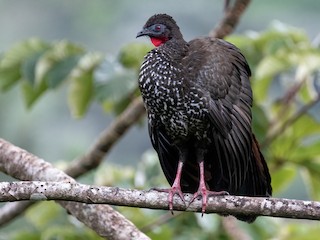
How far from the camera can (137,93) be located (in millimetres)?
6371

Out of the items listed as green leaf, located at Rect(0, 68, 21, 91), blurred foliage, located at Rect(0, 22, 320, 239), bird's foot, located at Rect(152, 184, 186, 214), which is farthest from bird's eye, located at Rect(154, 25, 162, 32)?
green leaf, located at Rect(0, 68, 21, 91)

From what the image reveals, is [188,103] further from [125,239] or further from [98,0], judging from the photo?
[98,0]

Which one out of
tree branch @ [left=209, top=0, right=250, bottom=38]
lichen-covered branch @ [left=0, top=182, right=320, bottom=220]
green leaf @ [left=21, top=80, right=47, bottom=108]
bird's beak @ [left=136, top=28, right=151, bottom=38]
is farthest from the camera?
green leaf @ [left=21, top=80, right=47, bottom=108]

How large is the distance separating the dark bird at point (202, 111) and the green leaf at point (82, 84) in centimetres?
80

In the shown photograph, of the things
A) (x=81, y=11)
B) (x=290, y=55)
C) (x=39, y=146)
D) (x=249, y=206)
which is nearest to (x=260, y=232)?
(x=290, y=55)

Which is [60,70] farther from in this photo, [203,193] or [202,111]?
[203,193]

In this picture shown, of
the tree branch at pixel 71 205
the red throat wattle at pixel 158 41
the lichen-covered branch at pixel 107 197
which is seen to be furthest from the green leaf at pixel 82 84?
the lichen-covered branch at pixel 107 197

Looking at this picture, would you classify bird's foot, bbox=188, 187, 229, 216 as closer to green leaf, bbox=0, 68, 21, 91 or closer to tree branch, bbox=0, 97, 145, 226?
tree branch, bbox=0, 97, 145, 226

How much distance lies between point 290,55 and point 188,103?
1.07m

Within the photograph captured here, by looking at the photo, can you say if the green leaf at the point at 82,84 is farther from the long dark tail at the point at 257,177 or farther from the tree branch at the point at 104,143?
the long dark tail at the point at 257,177

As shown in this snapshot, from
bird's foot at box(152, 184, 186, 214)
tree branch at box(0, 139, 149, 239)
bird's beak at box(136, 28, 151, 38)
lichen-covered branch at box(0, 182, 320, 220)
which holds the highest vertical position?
bird's beak at box(136, 28, 151, 38)

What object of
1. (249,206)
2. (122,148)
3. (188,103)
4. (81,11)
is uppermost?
(188,103)

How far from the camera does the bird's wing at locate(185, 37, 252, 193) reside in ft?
16.6

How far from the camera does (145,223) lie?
6.10 m
